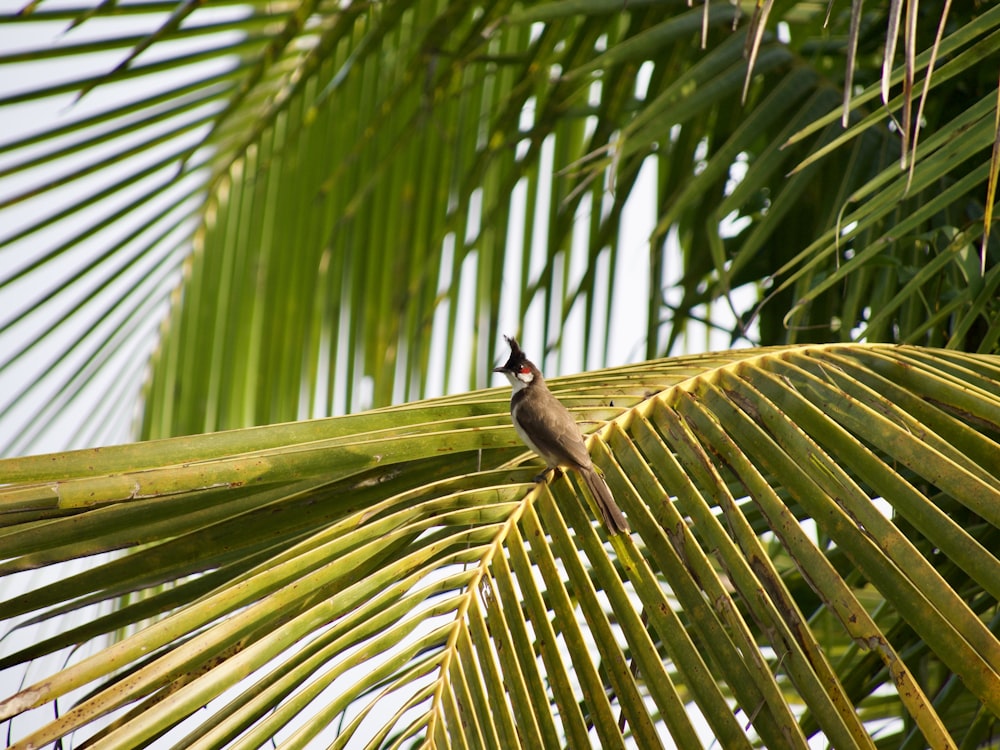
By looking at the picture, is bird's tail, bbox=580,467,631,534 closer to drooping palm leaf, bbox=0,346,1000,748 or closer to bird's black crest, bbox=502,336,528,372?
drooping palm leaf, bbox=0,346,1000,748

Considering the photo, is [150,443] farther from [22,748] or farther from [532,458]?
[532,458]

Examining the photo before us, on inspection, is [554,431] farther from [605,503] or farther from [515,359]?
[515,359]

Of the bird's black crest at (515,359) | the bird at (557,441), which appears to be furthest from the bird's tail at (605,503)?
the bird's black crest at (515,359)

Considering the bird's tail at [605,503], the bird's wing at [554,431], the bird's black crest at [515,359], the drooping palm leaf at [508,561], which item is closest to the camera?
the drooping palm leaf at [508,561]

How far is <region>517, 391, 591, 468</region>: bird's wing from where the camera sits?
1941 millimetres

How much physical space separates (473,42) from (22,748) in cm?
242

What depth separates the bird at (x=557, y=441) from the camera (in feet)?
6.16

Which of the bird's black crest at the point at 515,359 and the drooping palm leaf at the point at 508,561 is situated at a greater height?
the bird's black crest at the point at 515,359

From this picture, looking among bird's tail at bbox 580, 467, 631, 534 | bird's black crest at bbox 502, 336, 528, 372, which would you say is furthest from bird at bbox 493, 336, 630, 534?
Answer: bird's black crest at bbox 502, 336, 528, 372

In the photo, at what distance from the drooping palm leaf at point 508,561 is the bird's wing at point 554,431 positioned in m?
0.10

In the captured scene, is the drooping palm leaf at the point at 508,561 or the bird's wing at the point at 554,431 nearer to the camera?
the drooping palm leaf at the point at 508,561

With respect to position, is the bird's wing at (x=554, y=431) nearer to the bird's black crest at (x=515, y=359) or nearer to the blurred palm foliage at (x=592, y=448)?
the blurred palm foliage at (x=592, y=448)

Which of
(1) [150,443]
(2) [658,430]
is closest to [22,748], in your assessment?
(1) [150,443]

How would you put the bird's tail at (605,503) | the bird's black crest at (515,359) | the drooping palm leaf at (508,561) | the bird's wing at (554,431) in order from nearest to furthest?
the drooping palm leaf at (508,561) < the bird's tail at (605,503) < the bird's wing at (554,431) < the bird's black crest at (515,359)
